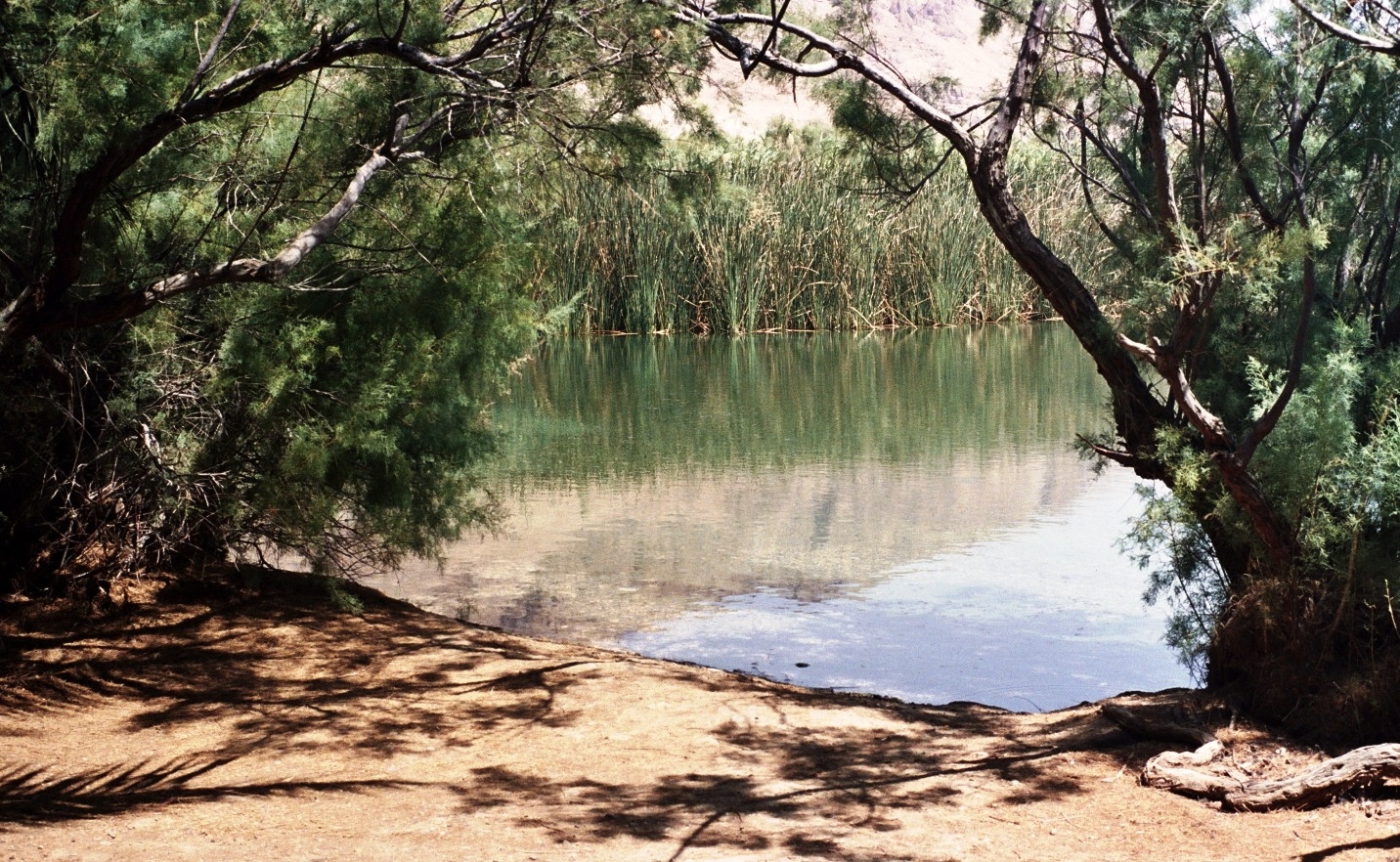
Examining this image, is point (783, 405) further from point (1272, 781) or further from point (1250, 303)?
point (1272, 781)

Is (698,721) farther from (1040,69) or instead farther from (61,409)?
(1040,69)

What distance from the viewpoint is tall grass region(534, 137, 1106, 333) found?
22391 millimetres

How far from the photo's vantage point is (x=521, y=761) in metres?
4.88

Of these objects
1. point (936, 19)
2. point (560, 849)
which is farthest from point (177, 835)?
point (936, 19)

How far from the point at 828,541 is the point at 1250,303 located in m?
4.11

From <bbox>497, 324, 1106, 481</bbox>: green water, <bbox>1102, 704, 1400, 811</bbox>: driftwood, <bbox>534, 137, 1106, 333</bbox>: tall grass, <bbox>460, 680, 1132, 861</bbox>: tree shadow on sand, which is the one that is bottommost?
<bbox>460, 680, 1132, 861</bbox>: tree shadow on sand

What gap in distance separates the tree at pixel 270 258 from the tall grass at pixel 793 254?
14.5m

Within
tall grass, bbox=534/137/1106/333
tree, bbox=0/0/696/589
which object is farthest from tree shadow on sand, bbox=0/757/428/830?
tall grass, bbox=534/137/1106/333

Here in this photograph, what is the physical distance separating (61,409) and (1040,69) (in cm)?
425

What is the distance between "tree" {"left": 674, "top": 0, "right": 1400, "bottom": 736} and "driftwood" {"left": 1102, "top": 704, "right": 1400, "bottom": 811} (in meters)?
0.55

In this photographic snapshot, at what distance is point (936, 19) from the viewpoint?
6525cm

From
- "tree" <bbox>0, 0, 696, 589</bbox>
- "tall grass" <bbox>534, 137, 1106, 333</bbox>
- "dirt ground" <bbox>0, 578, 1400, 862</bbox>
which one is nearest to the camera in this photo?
"dirt ground" <bbox>0, 578, 1400, 862</bbox>

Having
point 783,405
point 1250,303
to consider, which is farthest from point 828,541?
point 783,405

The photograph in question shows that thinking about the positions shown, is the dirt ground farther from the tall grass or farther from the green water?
the tall grass
